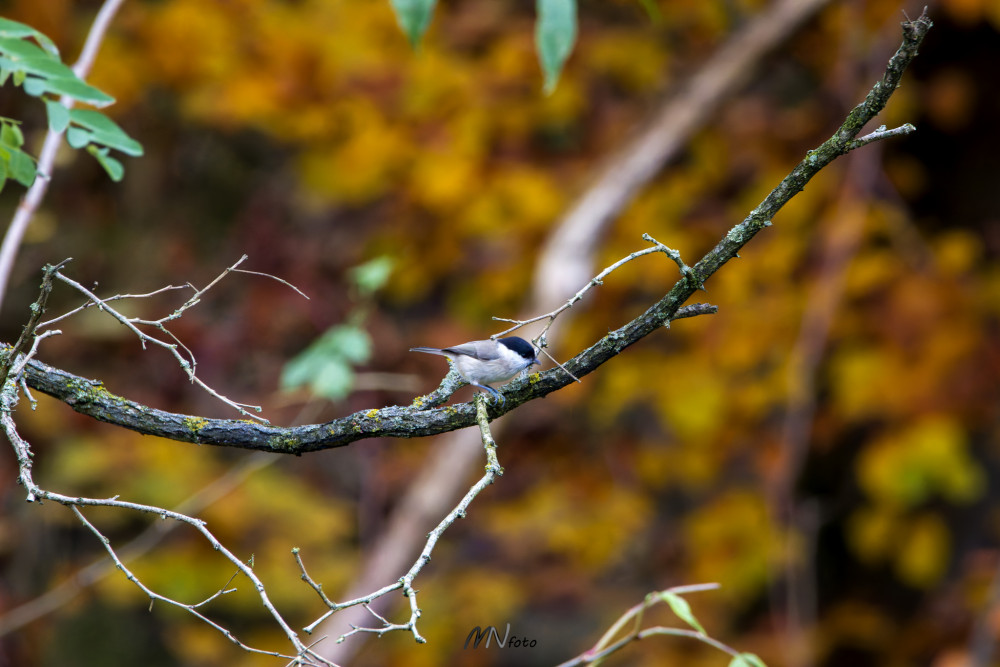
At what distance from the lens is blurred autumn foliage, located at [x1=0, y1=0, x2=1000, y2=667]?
470cm

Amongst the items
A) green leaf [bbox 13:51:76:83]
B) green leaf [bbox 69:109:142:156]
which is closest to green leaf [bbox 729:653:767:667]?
green leaf [bbox 69:109:142:156]

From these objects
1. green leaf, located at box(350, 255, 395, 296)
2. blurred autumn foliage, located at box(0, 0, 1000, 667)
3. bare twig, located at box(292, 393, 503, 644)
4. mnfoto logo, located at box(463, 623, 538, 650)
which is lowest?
bare twig, located at box(292, 393, 503, 644)

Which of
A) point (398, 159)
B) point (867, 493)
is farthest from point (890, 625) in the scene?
point (398, 159)

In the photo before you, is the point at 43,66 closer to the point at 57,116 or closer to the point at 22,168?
the point at 57,116

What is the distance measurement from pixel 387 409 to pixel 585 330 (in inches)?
141

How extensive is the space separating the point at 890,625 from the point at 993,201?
2.91 metres

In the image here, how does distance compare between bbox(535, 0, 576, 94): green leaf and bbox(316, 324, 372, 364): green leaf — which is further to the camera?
bbox(316, 324, 372, 364): green leaf

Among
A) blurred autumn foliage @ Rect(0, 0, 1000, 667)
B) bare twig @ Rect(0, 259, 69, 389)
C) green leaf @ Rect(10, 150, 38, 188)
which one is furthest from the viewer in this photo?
blurred autumn foliage @ Rect(0, 0, 1000, 667)

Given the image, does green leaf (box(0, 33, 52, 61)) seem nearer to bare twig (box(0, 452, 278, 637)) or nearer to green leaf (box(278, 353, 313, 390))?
green leaf (box(278, 353, 313, 390))

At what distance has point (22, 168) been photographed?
168cm

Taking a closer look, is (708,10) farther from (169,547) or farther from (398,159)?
(169,547)

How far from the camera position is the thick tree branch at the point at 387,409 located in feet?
5.12

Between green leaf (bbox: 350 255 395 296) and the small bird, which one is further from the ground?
green leaf (bbox: 350 255 395 296)

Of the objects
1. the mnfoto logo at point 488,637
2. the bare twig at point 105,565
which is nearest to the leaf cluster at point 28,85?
the bare twig at point 105,565
